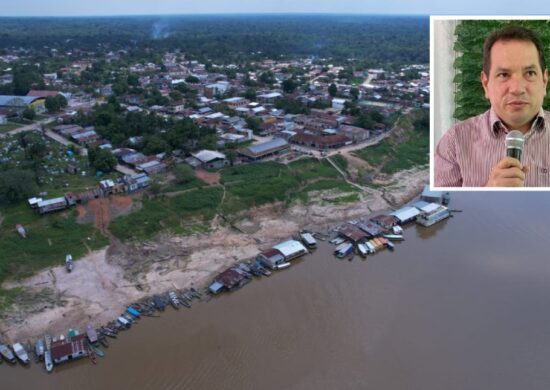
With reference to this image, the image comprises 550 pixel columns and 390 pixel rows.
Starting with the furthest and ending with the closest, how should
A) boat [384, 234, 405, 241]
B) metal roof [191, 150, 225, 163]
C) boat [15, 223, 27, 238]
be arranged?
1. metal roof [191, 150, 225, 163]
2. boat [384, 234, 405, 241]
3. boat [15, 223, 27, 238]

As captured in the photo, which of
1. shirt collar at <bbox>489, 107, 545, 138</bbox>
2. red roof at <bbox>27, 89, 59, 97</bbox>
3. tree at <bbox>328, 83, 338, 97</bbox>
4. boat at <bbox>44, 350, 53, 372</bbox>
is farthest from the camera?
tree at <bbox>328, 83, 338, 97</bbox>

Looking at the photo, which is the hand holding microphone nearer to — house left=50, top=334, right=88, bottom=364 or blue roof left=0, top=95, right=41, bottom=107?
house left=50, top=334, right=88, bottom=364

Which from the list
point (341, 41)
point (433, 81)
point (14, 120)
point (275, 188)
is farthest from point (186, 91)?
point (341, 41)

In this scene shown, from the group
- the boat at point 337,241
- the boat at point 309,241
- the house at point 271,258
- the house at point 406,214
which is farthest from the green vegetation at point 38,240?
the house at point 406,214

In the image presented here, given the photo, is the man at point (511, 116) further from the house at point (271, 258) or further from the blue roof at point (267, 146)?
the blue roof at point (267, 146)

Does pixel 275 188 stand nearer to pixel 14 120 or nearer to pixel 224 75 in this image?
pixel 14 120

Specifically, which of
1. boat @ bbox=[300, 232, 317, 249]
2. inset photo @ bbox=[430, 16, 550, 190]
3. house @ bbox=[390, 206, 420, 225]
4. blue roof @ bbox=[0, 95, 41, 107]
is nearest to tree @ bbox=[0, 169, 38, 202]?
boat @ bbox=[300, 232, 317, 249]

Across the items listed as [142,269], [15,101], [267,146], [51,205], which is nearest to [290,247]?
[142,269]
